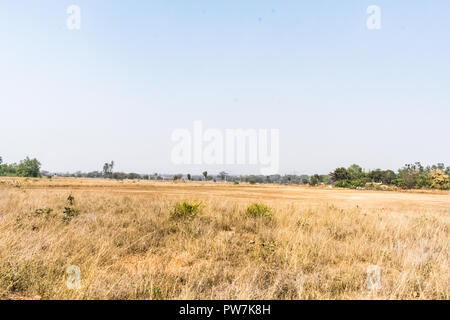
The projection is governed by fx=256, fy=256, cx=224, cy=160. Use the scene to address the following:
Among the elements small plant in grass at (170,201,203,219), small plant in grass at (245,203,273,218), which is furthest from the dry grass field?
small plant in grass at (245,203,273,218)

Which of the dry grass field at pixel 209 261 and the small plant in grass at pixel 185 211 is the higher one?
the small plant in grass at pixel 185 211

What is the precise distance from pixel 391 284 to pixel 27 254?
7.36m

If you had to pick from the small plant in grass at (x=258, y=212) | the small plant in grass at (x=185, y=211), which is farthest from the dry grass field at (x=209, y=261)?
the small plant in grass at (x=258, y=212)

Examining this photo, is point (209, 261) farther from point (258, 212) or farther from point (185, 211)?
point (258, 212)

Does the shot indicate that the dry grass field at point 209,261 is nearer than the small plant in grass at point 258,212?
Yes

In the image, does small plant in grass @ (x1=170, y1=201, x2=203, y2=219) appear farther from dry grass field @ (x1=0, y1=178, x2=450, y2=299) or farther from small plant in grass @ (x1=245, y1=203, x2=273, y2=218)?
small plant in grass @ (x1=245, y1=203, x2=273, y2=218)

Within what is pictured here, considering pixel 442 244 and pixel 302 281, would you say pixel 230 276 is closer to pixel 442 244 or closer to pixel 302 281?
pixel 302 281

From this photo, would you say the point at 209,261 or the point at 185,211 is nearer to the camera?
the point at 209,261

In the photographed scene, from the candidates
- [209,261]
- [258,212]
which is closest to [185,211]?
[258,212]

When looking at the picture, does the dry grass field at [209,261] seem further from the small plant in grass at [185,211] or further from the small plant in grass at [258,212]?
the small plant in grass at [258,212]

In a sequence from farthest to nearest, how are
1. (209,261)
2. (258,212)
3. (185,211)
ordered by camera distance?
(258,212) → (185,211) → (209,261)

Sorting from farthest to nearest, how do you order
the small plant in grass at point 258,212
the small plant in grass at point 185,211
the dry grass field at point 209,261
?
the small plant in grass at point 258,212, the small plant in grass at point 185,211, the dry grass field at point 209,261

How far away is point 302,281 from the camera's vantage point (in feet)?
15.0
